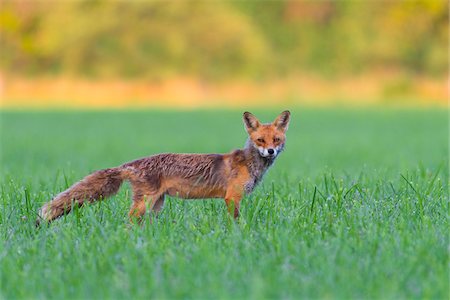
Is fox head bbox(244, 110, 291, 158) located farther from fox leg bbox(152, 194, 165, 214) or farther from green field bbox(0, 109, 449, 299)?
fox leg bbox(152, 194, 165, 214)

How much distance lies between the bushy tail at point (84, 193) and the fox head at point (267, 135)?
4.35 ft

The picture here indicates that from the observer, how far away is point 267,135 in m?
7.69

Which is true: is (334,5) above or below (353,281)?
→ above

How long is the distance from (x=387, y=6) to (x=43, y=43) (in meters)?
28.8

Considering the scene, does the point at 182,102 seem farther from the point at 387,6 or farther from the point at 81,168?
the point at 81,168

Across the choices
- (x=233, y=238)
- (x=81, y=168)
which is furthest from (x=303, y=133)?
(x=233, y=238)

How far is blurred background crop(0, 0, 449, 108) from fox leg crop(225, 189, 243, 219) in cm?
5613

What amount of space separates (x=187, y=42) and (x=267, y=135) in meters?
61.1

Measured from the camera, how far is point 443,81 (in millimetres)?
64312

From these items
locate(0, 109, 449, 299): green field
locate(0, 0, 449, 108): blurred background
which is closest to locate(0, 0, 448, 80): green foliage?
locate(0, 0, 449, 108): blurred background

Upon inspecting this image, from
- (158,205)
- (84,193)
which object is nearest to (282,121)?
(158,205)

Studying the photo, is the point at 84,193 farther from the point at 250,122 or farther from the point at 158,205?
the point at 250,122

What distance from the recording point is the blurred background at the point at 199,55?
65.1 meters

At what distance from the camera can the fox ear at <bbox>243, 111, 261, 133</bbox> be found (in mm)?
7742
